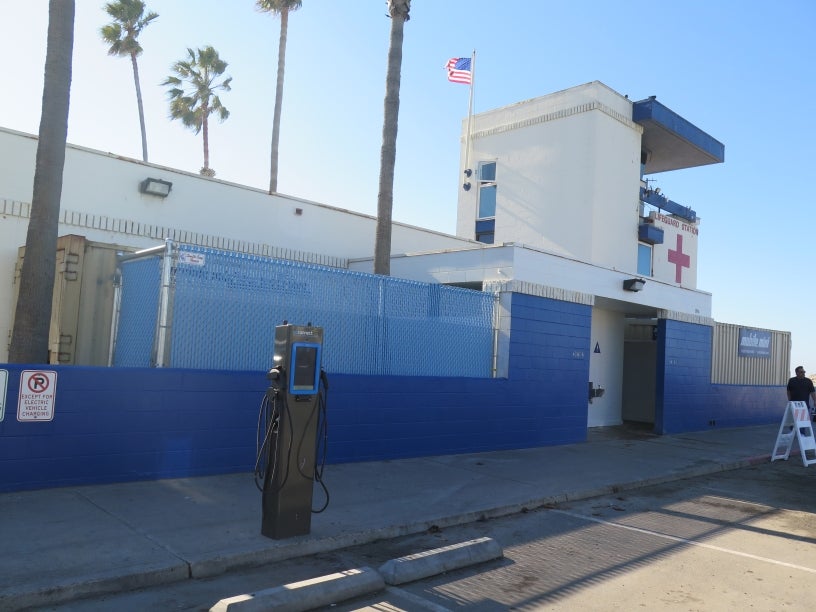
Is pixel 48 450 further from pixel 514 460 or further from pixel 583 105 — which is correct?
pixel 583 105

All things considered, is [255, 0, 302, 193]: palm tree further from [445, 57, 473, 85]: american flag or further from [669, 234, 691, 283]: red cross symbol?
[669, 234, 691, 283]: red cross symbol

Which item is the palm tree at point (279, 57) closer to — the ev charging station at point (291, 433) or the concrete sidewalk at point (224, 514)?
the concrete sidewalk at point (224, 514)

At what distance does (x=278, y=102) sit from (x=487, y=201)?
29.3 ft

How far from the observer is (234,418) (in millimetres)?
8828

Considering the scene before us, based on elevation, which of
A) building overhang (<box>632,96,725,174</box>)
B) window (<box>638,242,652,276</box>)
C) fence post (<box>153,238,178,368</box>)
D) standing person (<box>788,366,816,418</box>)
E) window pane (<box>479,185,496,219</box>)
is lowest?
standing person (<box>788,366,816,418</box>)

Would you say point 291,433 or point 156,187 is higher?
point 156,187

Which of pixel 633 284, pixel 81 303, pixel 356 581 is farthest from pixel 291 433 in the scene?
pixel 633 284

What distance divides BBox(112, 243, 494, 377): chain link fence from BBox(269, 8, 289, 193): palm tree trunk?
14.9m

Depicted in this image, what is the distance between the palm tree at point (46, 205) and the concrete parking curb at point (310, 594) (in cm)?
526

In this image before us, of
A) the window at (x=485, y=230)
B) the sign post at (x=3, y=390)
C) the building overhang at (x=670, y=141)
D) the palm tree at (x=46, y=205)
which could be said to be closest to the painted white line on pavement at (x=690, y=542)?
the sign post at (x=3, y=390)

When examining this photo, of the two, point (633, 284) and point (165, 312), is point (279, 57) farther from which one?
point (165, 312)

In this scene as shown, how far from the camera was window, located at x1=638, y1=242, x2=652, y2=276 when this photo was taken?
2239 cm

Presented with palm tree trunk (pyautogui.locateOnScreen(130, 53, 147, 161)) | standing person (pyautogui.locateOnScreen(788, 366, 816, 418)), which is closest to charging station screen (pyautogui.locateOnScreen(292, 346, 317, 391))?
standing person (pyautogui.locateOnScreen(788, 366, 816, 418))

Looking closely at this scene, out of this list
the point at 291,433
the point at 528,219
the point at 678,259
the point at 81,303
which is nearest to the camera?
the point at 291,433
